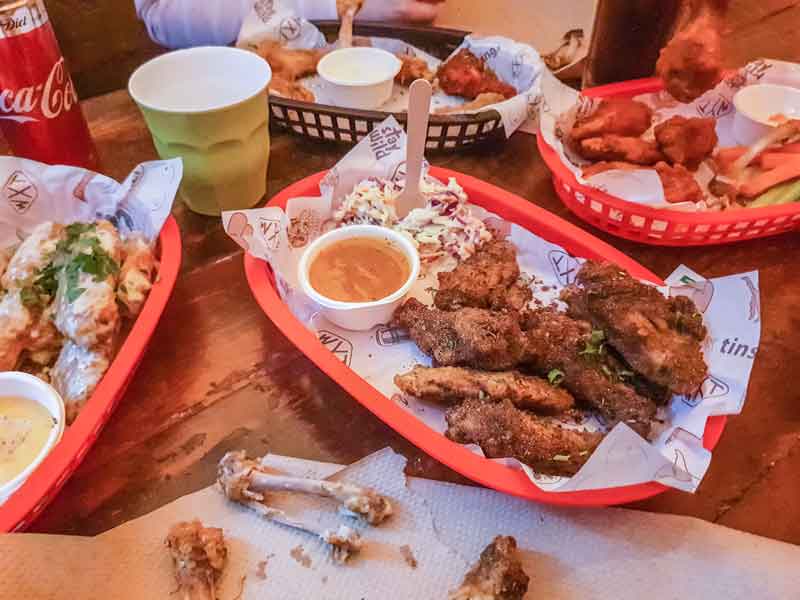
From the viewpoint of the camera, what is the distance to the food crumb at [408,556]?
1.08 metres

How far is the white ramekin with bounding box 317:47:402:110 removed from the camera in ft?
6.62

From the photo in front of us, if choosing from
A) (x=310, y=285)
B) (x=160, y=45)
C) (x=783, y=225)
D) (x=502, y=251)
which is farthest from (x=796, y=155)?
(x=160, y=45)

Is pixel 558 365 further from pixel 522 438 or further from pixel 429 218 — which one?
pixel 429 218

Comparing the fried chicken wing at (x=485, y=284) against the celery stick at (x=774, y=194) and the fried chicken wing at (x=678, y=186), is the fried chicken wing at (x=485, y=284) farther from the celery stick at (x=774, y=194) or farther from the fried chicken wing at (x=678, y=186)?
the celery stick at (x=774, y=194)

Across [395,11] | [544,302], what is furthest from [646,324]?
[395,11]

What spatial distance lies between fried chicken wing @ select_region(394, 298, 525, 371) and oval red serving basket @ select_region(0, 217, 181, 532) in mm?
504

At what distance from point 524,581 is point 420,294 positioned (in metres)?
0.72

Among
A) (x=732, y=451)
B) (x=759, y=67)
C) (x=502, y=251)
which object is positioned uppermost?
(x=759, y=67)

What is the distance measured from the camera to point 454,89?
2135 millimetres

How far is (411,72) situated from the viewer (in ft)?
7.14

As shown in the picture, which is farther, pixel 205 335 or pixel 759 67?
pixel 759 67

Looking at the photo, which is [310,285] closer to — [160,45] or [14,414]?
[14,414]

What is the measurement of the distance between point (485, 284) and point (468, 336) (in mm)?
194

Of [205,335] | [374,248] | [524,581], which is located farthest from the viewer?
[374,248]
